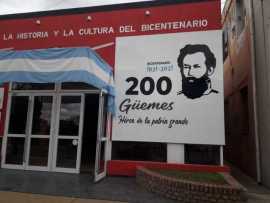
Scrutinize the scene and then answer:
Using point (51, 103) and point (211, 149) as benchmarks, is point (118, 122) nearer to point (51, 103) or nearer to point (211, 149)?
point (51, 103)

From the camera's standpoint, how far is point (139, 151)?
27.3ft

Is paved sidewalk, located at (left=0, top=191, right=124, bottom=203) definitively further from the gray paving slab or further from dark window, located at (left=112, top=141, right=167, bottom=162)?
dark window, located at (left=112, top=141, right=167, bottom=162)

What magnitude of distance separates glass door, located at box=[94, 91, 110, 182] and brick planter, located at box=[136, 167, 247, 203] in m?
1.78

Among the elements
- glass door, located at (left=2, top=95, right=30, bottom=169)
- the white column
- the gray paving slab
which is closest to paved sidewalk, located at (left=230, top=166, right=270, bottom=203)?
the white column

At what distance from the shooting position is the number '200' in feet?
27.3

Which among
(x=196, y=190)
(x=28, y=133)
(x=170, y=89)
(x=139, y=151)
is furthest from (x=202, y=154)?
(x=28, y=133)

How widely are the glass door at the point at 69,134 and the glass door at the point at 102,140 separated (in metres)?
0.76

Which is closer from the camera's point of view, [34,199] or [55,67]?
[34,199]

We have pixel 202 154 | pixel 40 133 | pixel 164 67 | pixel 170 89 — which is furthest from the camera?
pixel 40 133

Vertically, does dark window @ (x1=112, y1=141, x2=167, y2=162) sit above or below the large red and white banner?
below

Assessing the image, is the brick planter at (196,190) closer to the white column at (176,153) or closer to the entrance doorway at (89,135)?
the white column at (176,153)

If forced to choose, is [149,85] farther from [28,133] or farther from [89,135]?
[28,133]

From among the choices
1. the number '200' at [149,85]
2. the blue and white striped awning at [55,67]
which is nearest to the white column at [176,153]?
the number '200' at [149,85]

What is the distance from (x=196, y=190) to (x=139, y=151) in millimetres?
2925
